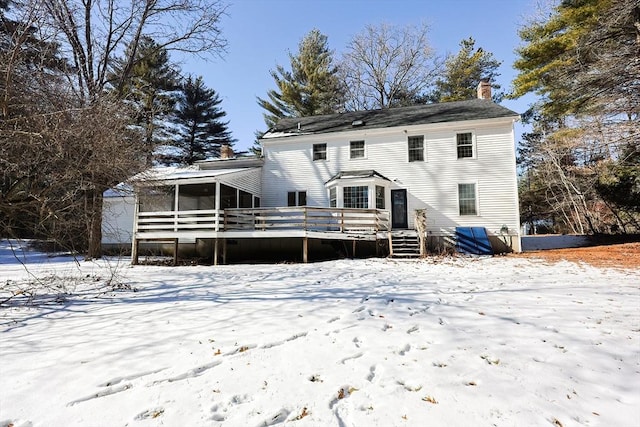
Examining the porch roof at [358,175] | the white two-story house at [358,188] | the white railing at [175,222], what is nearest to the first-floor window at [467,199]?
the white two-story house at [358,188]

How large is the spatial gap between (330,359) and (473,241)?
12436 millimetres

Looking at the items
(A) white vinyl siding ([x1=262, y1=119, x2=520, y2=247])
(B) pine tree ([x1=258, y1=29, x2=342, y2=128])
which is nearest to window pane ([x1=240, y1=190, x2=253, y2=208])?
(A) white vinyl siding ([x1=262, y1=119, x2=520, y2=247])

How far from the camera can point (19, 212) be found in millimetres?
5723

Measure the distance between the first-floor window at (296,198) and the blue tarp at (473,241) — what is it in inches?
298

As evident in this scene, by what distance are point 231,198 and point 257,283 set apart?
374 inches

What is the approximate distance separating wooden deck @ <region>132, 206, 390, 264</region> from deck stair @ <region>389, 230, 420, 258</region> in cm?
52

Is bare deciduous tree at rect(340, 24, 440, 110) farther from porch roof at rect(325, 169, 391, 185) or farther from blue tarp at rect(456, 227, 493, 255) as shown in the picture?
blue tarp at rect(456, 227, 493, 255)

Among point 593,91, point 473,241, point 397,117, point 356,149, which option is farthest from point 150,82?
point 593,91

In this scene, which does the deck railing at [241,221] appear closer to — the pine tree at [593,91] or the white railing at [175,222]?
the white railing at [175,222]

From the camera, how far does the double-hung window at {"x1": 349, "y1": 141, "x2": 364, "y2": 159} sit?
16516 millimetres

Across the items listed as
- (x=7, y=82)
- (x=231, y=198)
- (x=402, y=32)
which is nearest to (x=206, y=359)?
(x=7, y=82)

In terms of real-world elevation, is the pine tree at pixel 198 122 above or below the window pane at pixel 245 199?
above

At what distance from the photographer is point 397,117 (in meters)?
17.1

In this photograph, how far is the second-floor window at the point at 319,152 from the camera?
1692cm
